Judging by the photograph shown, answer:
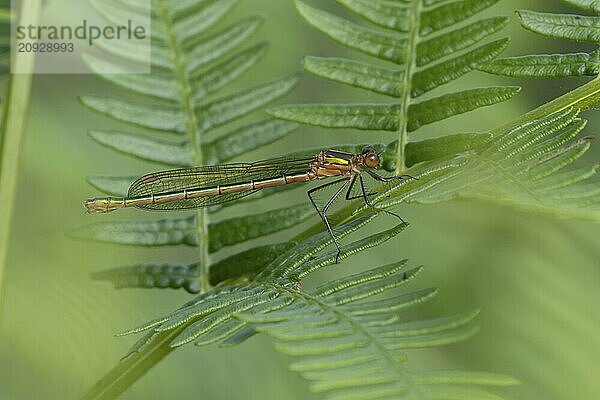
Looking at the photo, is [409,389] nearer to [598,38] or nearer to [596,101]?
[596,101]

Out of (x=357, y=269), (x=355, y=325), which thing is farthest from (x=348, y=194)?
(x=357, y=269)

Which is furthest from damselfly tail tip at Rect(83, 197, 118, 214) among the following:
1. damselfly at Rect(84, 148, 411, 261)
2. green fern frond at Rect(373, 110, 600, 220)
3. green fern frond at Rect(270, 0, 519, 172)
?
green fern frond at Rect(373, 110, 600, 220)

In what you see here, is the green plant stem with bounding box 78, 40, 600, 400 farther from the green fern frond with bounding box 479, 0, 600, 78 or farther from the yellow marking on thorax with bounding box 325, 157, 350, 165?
the yellow marking on thorax with bounding box 325, 157, 350, 165

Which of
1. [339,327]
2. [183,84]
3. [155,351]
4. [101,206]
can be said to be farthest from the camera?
[101,206]

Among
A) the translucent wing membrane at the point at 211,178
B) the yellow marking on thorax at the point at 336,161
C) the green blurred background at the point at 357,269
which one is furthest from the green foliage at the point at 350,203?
the green blurred background at the point at 357,269

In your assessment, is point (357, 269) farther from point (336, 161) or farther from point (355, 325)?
point (355, 325)

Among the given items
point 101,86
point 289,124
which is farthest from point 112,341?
point 289,124

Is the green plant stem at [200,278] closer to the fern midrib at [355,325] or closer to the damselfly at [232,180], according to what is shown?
the damselfly at [232,180]
